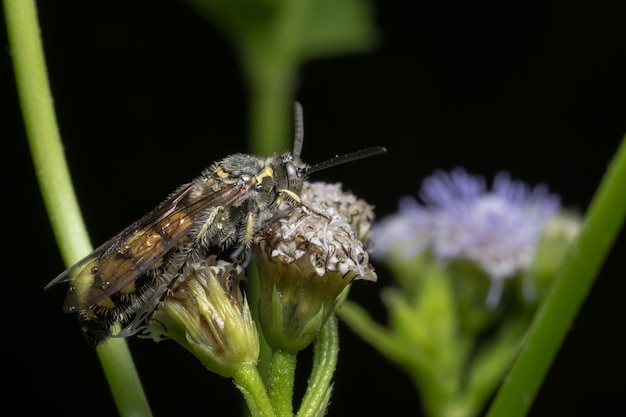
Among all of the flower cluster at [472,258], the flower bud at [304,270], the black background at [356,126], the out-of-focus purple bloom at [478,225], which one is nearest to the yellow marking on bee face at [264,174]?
the flower bud at [304,270]

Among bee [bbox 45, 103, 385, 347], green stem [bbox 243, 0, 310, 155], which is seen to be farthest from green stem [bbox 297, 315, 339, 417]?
green stem [bbox 243, 0, 310, 155]

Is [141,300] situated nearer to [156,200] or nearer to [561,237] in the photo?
[561,237]

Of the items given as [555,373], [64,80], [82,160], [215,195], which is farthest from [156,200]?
[215,195]

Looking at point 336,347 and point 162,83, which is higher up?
point 336,347

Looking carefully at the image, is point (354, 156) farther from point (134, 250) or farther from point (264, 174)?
point (134, 250)

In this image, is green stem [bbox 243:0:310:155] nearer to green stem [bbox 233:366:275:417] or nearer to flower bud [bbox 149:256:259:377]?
flower bud [bbox 149:256:259:377]

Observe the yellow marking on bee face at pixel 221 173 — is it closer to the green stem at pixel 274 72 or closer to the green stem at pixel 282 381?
the green stem at pixel 282 381

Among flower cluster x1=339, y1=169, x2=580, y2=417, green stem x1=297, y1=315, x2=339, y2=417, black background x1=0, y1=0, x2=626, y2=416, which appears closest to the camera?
green stem x1=297, y1=315, x2=339, y2=417
